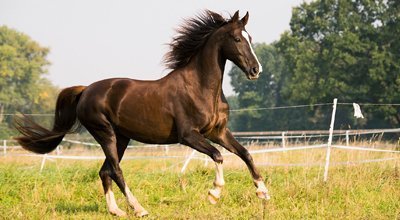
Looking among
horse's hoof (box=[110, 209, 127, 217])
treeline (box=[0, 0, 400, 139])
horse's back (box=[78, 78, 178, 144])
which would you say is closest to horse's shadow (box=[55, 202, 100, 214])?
horse's hoof (box=[110, 209, 127, 217])

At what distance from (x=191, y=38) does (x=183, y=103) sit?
0.91m

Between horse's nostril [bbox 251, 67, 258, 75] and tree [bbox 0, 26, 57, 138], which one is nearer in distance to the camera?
horse's nostril [bbox 251, 67, 258, 75]

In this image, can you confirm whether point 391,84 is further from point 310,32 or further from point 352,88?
point 310,32

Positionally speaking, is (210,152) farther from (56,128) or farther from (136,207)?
(56,128)

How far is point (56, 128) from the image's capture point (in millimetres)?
7730

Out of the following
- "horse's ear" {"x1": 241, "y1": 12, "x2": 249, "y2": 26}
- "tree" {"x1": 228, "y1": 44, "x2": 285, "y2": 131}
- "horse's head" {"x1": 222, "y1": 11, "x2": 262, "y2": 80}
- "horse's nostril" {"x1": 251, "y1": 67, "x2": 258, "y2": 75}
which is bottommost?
"tree" {"x1": 228, "y1": 44, "x2": 285, "y2": 131}

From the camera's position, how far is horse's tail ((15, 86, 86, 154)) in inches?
300

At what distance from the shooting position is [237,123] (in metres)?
67.7

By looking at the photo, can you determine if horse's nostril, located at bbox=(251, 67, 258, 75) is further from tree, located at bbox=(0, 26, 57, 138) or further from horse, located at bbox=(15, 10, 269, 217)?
tree, located at bbox=(0, 26, 57, 138)

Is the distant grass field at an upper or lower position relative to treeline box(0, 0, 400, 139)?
lower

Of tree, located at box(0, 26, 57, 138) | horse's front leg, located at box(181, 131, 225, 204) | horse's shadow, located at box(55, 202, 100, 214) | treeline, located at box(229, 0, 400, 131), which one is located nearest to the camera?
horse's front leg, located at box(181, 131, 225, 204)

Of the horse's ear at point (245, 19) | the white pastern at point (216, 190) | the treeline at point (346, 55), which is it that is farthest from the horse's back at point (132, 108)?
the treeline at point (346, 55)

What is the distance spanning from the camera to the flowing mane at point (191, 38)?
22.0ft

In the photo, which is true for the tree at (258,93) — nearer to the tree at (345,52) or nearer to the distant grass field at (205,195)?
the tree at (345,52)
